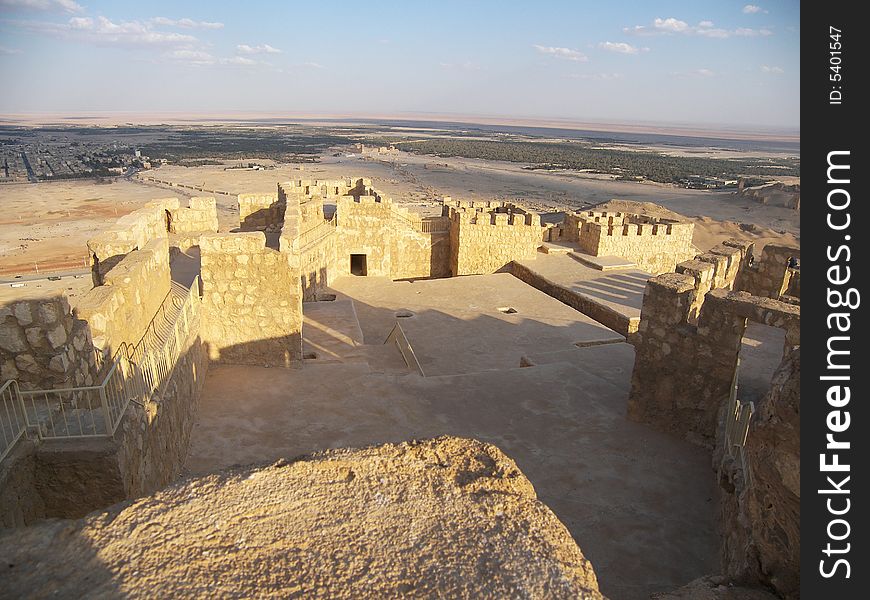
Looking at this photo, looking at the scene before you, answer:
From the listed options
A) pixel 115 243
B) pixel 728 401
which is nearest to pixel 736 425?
pixel 728 401

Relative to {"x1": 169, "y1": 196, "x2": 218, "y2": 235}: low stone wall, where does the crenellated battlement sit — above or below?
above

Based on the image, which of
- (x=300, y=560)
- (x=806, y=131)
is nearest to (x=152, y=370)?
(x=300, y=560)

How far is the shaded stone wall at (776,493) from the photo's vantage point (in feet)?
11.1

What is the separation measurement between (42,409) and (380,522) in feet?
10.5

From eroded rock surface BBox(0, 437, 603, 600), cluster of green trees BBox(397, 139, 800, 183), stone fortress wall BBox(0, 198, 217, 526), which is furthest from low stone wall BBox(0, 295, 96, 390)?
cluster of green trees BBox(397, 139, 800, 183)

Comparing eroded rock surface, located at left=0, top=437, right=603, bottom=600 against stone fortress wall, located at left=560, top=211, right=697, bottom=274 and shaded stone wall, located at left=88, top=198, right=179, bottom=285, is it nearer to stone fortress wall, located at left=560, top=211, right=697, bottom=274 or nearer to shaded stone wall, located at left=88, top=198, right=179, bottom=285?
shaded stone wall, located at left=88, top=198, right=179, bottom=285

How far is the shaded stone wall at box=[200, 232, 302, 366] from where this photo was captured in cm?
762

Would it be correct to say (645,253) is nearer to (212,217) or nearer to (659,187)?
(212,217)

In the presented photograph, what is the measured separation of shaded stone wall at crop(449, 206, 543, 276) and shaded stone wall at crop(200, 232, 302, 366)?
432 inches

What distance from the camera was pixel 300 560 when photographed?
7.70ft

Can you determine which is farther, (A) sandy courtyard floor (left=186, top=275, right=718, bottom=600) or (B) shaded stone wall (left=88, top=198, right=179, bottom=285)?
(B) shaded stone wall (left=88, top=198, right=179, bottom=285)

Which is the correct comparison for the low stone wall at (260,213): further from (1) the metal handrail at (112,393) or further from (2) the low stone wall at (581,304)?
(1) the metal handrail at (112,393)

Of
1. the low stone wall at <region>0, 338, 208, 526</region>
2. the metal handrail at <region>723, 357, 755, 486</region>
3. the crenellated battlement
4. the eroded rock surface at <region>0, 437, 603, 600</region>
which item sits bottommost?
the metal handrail at <region>723, 357, 755, 486</region>

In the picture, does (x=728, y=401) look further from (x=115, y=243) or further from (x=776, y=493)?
(x=115, y=243)
